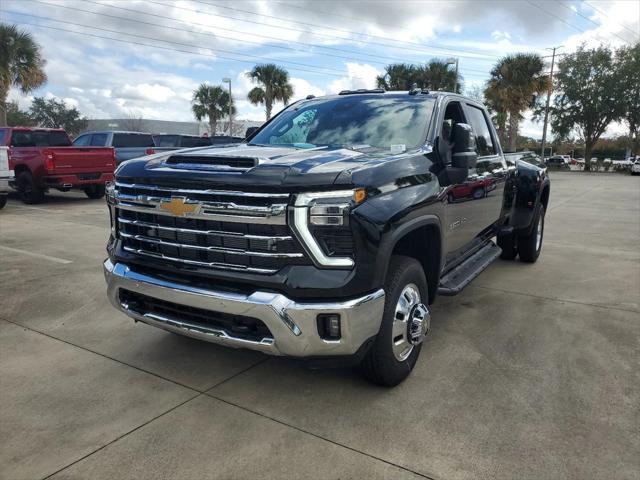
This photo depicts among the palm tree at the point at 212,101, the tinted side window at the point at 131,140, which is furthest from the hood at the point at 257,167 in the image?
the palm tree at the point at 212,101

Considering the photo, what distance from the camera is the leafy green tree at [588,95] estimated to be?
43750 mm

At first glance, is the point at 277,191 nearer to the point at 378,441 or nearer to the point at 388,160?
the point at 388,160

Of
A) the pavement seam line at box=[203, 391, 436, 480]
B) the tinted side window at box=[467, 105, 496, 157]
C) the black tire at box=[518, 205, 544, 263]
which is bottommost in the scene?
the pavement seam line at box=[203, 391, 436, 480]

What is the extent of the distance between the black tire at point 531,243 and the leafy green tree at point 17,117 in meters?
58.1

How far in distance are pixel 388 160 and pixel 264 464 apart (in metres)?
1.87

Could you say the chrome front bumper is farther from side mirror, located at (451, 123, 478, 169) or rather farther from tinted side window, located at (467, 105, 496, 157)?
tinted side window, located at (467, 105, 496, 157)

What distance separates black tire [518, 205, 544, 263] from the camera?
6.80 metres

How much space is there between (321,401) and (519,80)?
34615 mm

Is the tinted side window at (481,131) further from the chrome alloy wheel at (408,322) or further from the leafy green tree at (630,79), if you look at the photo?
the leafy green tree at (630,79)

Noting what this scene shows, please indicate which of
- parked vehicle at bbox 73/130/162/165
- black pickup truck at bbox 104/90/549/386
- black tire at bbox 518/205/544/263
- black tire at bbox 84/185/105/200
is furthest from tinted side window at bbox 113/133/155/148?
black pickup truck at bbox 104/90/549/386

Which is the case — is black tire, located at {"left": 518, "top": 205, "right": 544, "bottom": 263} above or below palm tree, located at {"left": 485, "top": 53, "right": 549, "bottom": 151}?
below

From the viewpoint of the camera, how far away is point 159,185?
125 inches

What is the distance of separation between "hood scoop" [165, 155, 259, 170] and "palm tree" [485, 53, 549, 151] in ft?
108

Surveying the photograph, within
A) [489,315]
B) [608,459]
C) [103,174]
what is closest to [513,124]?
[103,174]
